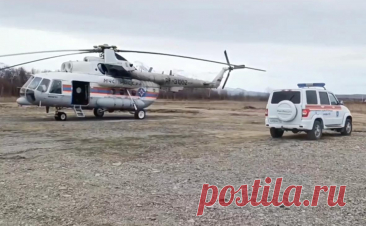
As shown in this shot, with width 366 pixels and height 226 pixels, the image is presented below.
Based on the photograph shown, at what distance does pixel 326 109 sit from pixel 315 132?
1076 mm

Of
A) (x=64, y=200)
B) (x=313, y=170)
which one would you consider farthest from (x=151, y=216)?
(x=313, y=170)

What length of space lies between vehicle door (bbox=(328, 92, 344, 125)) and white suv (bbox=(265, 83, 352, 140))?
0.03 meters

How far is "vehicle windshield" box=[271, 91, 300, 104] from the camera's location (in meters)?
12.5

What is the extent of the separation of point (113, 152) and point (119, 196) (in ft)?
13.5

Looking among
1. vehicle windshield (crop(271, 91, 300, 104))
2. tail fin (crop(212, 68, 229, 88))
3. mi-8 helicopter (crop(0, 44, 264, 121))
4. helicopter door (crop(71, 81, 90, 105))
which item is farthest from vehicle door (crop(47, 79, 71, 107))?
vehicle windshield (crop(271, 91, 300, 104))

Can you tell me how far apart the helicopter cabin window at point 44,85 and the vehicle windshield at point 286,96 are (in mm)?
11295

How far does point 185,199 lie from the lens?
558 centimetres

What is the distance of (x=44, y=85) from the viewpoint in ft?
61.7

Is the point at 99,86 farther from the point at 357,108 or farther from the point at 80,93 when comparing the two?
the point at 357,108

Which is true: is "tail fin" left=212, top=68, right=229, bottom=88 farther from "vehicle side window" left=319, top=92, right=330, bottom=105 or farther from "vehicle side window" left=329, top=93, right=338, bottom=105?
"vehicle side window" left=319, top=92, right=330, bottom=105

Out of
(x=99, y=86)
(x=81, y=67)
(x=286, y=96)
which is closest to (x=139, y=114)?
(x=99, y=86)

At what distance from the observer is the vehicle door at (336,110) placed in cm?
1372

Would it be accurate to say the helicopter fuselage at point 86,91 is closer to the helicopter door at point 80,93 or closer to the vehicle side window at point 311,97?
the helicopter door at point 80,93

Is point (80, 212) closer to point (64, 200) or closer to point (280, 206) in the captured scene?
point (64, 200)
